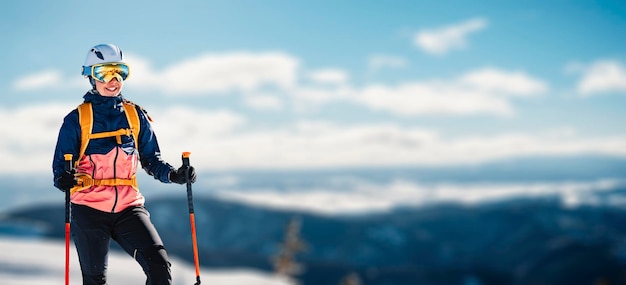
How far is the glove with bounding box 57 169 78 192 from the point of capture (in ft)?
17.4

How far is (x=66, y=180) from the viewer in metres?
5.32

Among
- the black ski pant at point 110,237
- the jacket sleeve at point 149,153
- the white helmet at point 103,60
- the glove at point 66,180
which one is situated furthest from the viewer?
the jacket sleeve at point 149,153

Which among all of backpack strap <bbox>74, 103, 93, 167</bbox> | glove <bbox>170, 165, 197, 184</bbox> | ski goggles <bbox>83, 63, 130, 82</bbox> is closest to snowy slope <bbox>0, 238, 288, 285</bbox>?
backpack strap <bbox>74, 103, 93, 167</bbox>

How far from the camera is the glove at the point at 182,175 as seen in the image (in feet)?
18.7

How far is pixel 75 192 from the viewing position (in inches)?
223

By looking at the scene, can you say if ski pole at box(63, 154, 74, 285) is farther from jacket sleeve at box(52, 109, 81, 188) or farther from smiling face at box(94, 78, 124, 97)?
smiling face at box(94, 78, 124, 97)

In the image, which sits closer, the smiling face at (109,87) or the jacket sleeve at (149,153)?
the smiling face at (109,87)

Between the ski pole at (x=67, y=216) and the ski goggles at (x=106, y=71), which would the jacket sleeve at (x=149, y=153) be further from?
the ski pole at (x=67, y=216)

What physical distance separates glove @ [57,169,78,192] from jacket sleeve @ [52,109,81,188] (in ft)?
0.55

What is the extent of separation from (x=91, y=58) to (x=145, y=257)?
81.9 inches

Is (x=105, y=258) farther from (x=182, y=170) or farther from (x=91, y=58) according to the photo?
(x=91, y=58)

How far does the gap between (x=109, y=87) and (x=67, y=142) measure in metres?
0.69

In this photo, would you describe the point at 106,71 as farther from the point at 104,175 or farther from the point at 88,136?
the point at 104,175

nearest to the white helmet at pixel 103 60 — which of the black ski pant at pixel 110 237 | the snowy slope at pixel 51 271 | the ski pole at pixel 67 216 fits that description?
the ski pole at pixel 67 216
